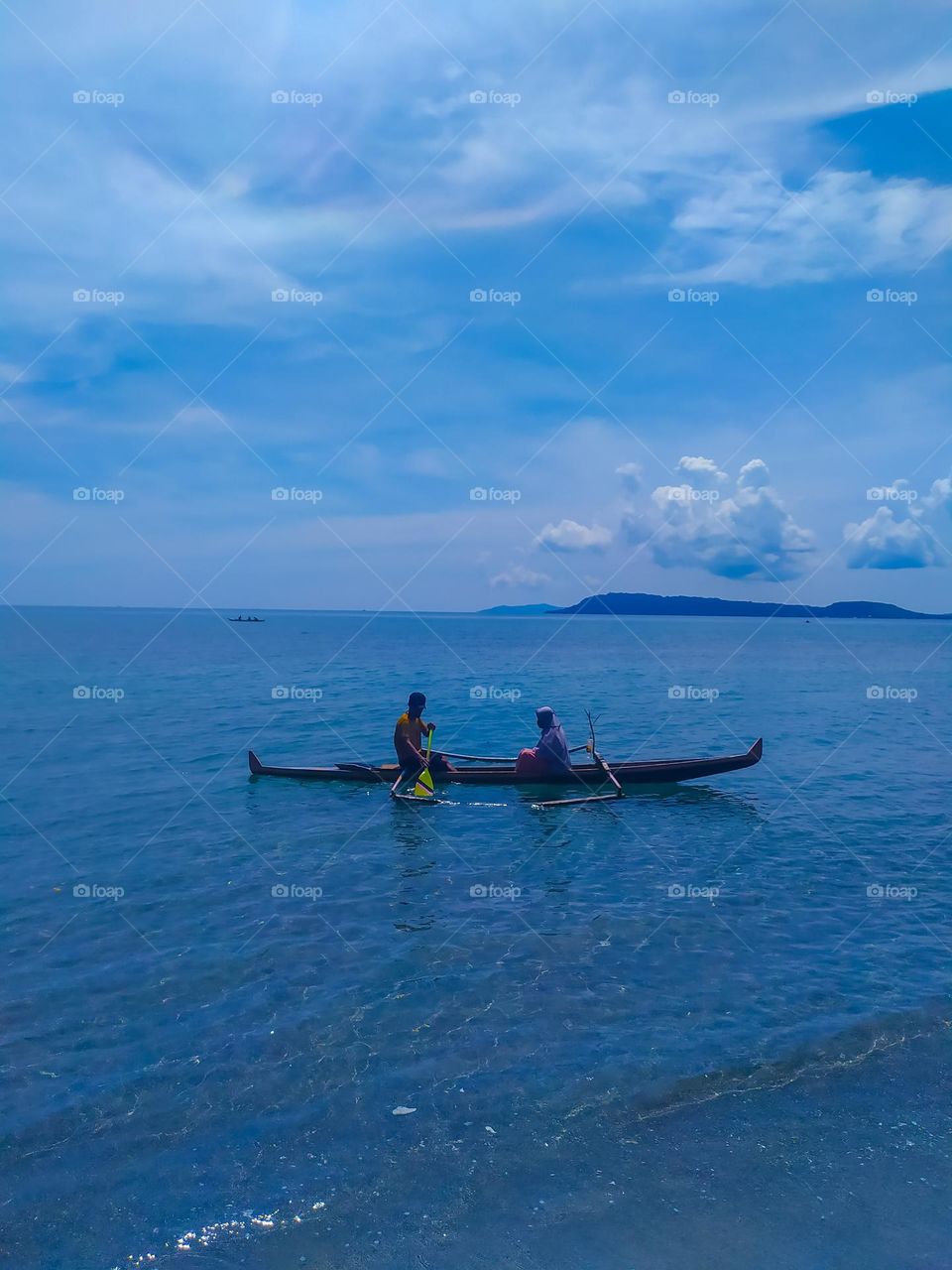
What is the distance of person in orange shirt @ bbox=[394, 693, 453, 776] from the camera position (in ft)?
75.3

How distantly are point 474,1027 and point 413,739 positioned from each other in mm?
12765

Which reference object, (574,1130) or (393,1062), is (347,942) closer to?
(393,1062)

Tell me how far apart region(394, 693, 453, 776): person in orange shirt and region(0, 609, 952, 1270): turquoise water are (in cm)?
139

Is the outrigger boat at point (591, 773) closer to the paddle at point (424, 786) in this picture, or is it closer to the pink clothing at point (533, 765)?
the pink clothing at point (533, 765)

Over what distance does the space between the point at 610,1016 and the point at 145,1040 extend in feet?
19.1

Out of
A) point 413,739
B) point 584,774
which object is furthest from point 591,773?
point 413,739

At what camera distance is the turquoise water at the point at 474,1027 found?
7.49 m

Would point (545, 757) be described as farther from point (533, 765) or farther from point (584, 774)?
point (584, 774)

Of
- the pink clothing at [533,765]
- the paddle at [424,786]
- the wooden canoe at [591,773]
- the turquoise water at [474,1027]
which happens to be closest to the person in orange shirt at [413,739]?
the paddle at [424,786]

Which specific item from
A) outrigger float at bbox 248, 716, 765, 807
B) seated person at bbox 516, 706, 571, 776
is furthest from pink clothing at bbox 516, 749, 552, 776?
outrigger float at bbox 248, 716, 765, 807

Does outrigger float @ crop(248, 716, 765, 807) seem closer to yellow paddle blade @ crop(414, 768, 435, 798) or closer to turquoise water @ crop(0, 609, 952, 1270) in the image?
yellow paddle blade @ crop(414, 768, 435, 798)

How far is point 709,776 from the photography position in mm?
25641

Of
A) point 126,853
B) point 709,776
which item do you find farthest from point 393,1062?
point 709,776

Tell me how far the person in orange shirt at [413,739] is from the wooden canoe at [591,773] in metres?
0.60
